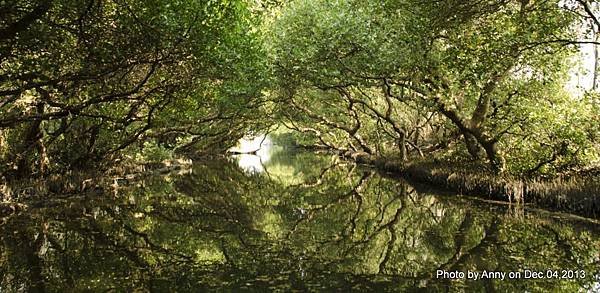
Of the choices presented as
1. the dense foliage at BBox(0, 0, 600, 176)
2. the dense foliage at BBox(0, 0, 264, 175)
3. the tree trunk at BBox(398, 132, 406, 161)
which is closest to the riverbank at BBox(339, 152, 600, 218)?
the dense foliage at BBox(0, 0, 600, 176)

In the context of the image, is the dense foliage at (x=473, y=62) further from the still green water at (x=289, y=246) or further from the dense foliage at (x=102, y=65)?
the dense foliage at (x=102, y=65)

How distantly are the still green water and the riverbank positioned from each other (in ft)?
2.12

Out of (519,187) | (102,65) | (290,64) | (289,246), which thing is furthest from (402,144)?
(102,65)

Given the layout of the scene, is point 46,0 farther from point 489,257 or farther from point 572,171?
point 572,171

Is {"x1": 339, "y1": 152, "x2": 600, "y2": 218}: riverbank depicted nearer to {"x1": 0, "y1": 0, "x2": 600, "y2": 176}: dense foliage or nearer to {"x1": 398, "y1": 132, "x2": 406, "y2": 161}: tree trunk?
{"x1": 0, "y1": 0, "x2": 600, "y2": 176}: dense foliage

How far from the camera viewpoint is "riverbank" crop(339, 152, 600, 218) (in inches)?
451

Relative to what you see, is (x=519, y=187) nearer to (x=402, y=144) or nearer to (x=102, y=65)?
(x=402, y=144)

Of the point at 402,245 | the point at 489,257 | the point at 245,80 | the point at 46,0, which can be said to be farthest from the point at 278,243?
the point at 245,80

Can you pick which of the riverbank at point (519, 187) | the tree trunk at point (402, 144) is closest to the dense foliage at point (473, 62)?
the riverbank at point (519, 187)

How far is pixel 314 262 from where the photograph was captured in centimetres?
775

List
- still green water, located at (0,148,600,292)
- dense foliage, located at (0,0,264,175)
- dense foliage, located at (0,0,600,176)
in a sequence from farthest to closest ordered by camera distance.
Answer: dense foliage, located at (0,0,600,176)
dense foliage, located at (0,0,264,175)
still green water, located at (0,148,600,292)

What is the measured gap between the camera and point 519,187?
13.3 meters

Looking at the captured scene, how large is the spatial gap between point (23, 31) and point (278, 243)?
557cm

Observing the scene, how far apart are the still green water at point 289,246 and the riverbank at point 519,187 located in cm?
65
